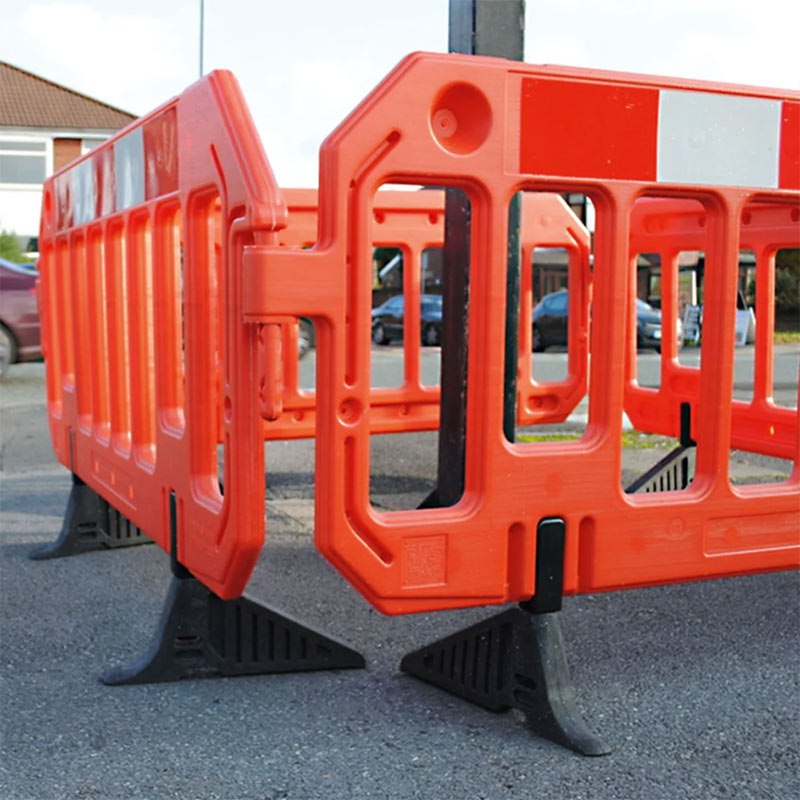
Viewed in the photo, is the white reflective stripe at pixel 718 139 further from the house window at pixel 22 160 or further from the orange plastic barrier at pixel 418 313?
the house window at pixel 22 160

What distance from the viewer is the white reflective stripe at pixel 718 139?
8.69 ft

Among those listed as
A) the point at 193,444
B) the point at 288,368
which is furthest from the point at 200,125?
the point at 288,368

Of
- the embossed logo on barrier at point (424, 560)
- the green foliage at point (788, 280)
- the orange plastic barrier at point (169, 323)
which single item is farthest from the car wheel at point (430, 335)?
the embossed logo on barrier at point (424, 560)

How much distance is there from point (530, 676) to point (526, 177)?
4.12 ft

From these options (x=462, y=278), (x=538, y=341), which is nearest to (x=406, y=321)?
(x=462, y=278)

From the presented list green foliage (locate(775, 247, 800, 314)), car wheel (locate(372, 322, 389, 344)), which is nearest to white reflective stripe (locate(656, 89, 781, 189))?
car wheel (locate(372, 322, 389, 344))

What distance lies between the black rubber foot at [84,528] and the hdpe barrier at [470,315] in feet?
4.80

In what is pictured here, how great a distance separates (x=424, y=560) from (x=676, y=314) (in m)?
3.10

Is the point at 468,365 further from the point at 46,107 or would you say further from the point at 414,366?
the point at 46,107

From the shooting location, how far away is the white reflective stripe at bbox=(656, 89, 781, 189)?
2.65m

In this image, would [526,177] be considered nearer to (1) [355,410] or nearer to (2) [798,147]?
(1) [355,410]

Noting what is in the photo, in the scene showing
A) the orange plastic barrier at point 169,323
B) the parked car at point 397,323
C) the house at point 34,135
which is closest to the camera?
the orange plastic barrier at point 169,323

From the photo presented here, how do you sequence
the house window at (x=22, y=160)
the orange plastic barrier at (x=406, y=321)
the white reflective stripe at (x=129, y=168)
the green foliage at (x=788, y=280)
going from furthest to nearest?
the house window at (x=22, y=160) < the green foliage at (x=788, y=280) < the orange plastic barrier at (x=406, y=321) < the white reflective stripe at (x=129, y=168)

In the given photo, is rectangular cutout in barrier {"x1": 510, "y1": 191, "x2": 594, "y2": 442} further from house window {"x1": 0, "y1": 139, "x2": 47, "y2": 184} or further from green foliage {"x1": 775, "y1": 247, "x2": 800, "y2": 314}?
house window {"x1": 0, "y1": 139, "x2": 47, "y2": 184}
